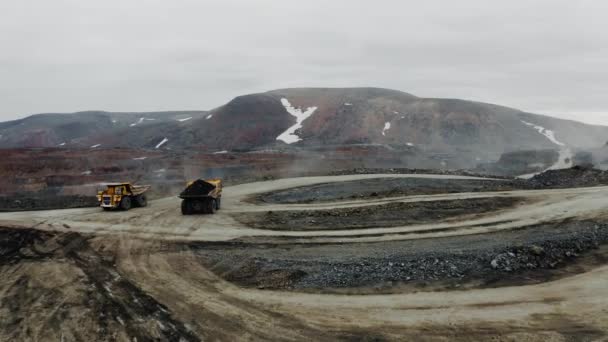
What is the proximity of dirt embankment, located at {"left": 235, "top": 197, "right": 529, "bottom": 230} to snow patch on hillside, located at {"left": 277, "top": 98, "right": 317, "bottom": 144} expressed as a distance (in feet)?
180

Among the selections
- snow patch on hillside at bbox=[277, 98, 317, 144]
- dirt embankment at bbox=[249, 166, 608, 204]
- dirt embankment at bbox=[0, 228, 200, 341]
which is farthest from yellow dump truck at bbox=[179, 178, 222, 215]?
snow patch on hillside at bbox=[277, 98, 317, 144]

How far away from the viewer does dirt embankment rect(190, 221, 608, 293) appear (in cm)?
1241

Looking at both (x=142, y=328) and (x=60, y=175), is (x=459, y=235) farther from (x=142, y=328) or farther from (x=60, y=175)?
(x=60, y=175)

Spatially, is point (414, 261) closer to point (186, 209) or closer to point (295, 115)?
point (186, 209)

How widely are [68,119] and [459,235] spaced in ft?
466

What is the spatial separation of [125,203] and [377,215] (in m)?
14.3

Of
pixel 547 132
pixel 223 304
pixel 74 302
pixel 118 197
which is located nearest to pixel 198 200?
pixel 118 197

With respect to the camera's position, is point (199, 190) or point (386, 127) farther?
point (386, 127)

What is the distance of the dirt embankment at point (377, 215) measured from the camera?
2064 cm

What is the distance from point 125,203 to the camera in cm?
2472

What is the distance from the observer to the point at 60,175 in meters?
41.5

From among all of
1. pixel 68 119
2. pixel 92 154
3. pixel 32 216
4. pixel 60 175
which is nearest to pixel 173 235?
pixel 32 216

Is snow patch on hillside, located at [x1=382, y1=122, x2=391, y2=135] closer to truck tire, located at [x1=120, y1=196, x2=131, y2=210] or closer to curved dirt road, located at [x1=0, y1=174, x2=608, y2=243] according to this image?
curved dirt road, located at [x1=0, y1=174, x2=608, y2=243]

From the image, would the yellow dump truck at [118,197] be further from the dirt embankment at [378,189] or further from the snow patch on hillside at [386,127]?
the snow patch on hillside at [386,127]
